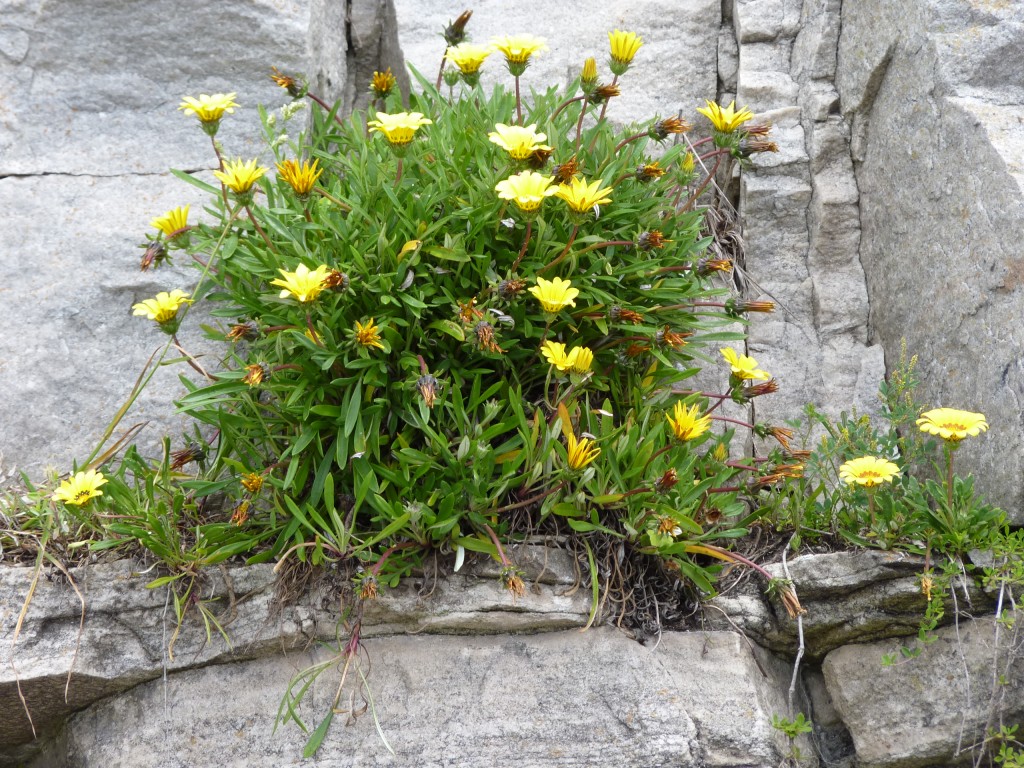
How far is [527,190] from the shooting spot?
2174 millimetres

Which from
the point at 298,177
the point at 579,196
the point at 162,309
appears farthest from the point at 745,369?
the point at 162,309

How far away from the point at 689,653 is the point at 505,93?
1760 mm

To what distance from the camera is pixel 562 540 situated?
7.72 feet

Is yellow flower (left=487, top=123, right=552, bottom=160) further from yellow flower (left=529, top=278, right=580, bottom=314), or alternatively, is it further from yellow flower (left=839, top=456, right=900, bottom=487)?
yellow flower (left=839, top=456, right=900, bottom=487)

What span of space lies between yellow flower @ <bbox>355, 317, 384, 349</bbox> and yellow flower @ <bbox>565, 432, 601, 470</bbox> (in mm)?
494

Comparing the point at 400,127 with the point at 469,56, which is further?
the point at 469,56

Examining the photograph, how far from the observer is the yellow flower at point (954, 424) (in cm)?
211

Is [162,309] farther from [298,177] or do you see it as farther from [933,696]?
[933,696]

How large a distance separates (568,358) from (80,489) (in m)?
1.20

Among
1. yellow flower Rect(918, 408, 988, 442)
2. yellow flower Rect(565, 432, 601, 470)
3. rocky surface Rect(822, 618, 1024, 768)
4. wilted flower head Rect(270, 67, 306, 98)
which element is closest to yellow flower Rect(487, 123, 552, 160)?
yellow flower Rect(565, 432, 601, 470)

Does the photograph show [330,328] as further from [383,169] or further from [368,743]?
[368,743]

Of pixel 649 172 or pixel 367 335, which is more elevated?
pixel 649 172

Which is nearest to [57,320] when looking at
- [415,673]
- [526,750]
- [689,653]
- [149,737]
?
[149,737]

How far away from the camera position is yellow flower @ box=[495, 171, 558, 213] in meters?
2.16
